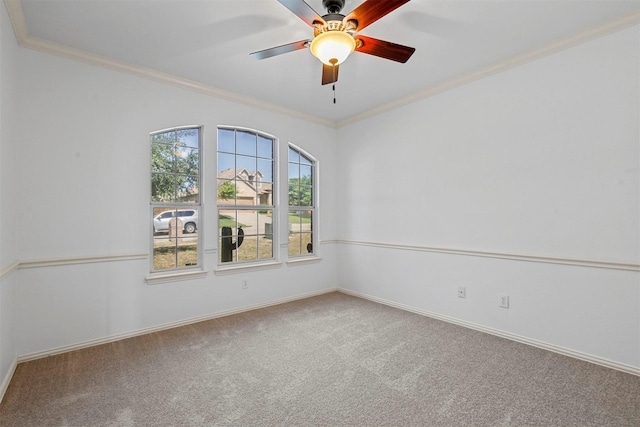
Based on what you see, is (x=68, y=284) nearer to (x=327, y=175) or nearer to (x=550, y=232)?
(x=327, y=175)

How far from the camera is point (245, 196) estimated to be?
4.00 m

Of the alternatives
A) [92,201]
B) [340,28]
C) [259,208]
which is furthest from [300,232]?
[340,28]

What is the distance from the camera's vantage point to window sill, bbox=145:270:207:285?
10.4 ft

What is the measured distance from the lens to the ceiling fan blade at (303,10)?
1710 mm

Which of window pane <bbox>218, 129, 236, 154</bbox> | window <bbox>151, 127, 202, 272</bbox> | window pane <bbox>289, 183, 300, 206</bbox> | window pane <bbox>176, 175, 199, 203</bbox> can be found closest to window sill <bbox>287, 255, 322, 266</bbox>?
window pane <bbox>289, 183, 300, 206</bbox>

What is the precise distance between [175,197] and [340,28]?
8.18 ft

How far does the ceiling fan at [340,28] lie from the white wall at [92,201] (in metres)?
1.74

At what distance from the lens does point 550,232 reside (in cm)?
273

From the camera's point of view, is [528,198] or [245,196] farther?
[245,196]

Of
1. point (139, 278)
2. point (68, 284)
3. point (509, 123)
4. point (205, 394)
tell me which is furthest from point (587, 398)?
point (68, 284)

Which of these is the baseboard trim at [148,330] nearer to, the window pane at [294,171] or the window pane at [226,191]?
the window pane at [226,191]

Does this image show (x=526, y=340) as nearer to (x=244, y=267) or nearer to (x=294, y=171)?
(x=244, y=267)

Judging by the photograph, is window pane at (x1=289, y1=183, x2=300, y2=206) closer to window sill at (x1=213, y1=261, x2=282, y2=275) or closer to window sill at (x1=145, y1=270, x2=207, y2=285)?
Answer: window sill at (x1=213, y1=261, x2=282, y2=275)

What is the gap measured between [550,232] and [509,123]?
109 centimetres
